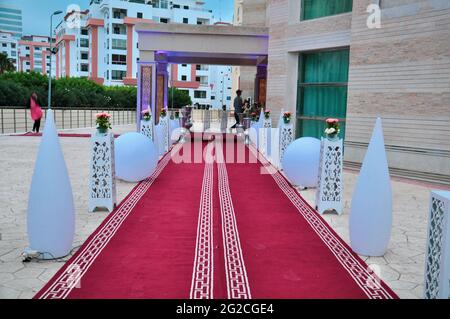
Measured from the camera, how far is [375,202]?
5.35 m

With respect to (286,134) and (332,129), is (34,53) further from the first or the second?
(332,129)

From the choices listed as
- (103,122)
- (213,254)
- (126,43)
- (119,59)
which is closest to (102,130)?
(103,122)

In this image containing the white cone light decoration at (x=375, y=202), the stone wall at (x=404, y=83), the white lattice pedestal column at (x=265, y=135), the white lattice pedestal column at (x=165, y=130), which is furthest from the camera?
the white lattice pedestal column at (x=165, y=130)

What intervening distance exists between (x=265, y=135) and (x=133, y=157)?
6775 mm

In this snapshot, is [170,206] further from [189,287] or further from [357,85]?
[357,85]

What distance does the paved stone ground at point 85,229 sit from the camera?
4.54m

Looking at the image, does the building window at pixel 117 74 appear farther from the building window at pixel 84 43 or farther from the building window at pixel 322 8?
the building window at pixel 322 8

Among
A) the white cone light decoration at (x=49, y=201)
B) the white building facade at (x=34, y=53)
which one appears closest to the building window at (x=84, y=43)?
the white building facade at (x=34, y=53)

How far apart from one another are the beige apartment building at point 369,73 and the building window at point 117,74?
172 ft

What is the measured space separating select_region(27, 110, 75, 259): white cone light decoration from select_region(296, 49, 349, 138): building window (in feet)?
36.2

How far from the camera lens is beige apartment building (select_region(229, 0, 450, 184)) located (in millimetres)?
10844

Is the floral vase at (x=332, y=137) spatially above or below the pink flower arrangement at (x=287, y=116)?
below

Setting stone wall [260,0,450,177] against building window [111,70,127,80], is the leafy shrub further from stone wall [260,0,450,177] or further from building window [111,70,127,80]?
stone wall [260,0,450,177]

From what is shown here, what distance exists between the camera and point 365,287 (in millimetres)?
4422
